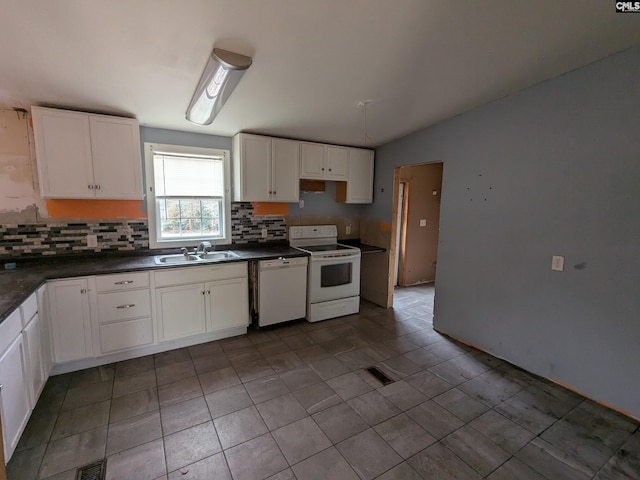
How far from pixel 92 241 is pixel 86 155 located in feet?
2.80

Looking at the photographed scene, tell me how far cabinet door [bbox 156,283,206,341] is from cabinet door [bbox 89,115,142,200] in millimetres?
1012

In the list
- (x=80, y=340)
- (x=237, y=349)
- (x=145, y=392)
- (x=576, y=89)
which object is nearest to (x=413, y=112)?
(x=576, y=89)

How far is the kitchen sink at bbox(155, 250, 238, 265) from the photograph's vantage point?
2.94 metres

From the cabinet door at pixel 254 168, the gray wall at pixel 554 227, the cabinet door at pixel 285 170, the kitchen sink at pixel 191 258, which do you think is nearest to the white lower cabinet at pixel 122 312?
the kitchen sink at pixel 191 258

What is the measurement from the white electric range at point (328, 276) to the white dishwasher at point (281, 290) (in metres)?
0.12

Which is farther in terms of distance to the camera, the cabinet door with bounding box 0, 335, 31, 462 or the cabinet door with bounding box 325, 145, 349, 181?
the cabinet door with bounding box 325, 145, 349, 181

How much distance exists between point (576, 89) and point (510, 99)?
0.47m

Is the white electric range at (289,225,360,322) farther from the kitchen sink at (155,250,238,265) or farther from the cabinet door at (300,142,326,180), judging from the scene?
the kitchen sink at (155,250,238,265)

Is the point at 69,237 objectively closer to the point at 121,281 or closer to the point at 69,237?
the point at 69,237

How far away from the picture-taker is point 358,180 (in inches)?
163

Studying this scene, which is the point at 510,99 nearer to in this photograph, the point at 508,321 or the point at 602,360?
the point at 508,321
